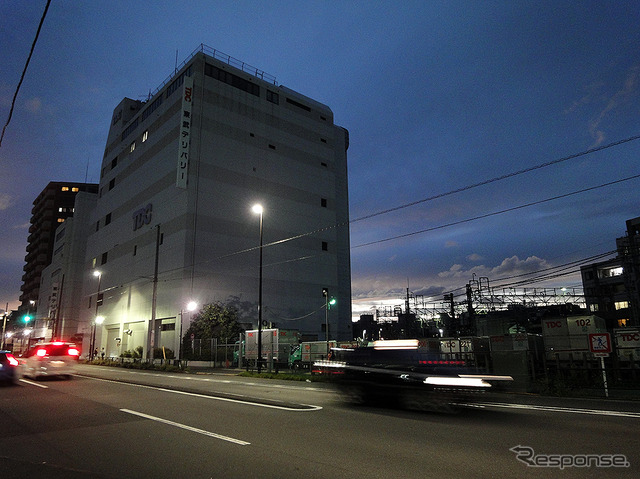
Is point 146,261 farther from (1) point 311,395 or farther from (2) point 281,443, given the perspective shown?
(2) point 281,443

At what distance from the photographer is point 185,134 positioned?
4559cm

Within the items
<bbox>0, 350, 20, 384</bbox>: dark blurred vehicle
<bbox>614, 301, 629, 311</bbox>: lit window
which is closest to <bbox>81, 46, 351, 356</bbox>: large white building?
<bbox>0, 350, 20, 384</bbox>: dark blurred vehicle

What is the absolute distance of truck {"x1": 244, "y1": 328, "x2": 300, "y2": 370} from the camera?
32031mm

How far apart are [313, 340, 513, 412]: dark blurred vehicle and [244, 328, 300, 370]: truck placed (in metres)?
21.4

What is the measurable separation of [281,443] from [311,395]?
7008 millimetres

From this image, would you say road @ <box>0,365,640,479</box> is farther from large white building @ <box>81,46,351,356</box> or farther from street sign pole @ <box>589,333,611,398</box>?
large white building @ <box>81,46,351,356</box>

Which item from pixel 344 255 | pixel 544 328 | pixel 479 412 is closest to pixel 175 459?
pixel 479 412

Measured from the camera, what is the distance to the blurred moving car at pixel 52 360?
1836 centimetres

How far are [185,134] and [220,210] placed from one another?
363 inches

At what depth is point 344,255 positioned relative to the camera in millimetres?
60438

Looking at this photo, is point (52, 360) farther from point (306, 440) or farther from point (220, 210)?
point (220, 210)

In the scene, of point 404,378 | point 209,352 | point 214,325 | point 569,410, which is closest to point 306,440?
point 404,378

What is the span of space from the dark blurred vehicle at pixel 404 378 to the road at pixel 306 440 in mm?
331

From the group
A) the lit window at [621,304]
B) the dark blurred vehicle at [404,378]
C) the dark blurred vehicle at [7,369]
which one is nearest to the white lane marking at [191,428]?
the dark blurred vehicle at [404,378]
